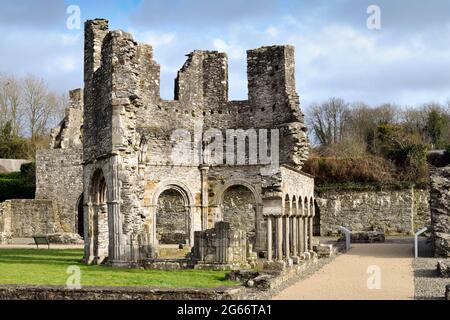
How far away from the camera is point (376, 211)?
37938 millimetres

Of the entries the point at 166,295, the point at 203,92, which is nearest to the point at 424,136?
the point at 203,92

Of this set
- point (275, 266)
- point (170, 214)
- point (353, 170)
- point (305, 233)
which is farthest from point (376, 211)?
point (275, 266)

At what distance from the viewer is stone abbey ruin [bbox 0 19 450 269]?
2045 centimetres

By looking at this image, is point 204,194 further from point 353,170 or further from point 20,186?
point 20,186

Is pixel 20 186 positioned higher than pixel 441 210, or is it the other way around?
pixel 20 186

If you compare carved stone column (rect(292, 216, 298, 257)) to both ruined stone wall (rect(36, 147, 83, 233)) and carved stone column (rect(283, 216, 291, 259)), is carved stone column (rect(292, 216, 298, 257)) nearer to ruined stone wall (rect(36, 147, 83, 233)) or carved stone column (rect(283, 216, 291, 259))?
carved stone column (rect(283, 216, 291, 259))

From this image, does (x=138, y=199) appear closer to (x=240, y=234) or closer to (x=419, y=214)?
(x=240, y=234)

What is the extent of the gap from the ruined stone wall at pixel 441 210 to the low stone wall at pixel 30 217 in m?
22.4

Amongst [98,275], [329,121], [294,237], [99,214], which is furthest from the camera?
[329,121]

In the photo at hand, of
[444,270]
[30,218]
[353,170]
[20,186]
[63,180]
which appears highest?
[353,170]

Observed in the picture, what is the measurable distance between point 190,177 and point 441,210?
9.85 m

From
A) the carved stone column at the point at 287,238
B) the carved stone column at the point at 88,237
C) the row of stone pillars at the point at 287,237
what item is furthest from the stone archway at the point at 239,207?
the carved stone column at the point at 287,238

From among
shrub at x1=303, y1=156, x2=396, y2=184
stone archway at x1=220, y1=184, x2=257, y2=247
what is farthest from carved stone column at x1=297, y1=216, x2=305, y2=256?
shrub at x1=303, y1=156, x2=396, y2=184

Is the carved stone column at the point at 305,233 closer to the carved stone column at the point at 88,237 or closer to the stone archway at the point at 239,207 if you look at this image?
the carved stone column at the point at 88,237
